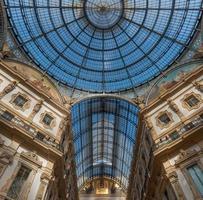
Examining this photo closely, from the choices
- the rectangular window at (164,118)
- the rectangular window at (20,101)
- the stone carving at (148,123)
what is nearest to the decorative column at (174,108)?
the rectangular window at (164,118)

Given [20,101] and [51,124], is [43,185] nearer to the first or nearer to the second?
[51,124]

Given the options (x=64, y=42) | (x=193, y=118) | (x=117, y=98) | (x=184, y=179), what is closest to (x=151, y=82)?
(x=117, y=98)

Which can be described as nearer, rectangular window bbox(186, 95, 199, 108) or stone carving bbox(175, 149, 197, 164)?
stone carving bbox(175, 149, 197, 164)

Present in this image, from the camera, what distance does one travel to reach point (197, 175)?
61.9 ft

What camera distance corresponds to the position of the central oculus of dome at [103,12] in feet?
117

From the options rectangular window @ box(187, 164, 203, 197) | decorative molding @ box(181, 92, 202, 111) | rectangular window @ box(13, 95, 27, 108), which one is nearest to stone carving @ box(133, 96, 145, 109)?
decorative molding @ box(181, 92, 202, 111)

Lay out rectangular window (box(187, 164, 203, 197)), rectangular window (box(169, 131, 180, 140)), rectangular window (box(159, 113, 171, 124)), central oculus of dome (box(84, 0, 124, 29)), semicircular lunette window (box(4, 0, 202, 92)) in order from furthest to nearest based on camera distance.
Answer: central oculus of dome (box(84, 0, 124, 29)) → semicircular lunette window (box(4, 0, 202, 92)) → rectangular window (box(159, 113, 171, 124)) → rectangular window (box(169, 131, 180, 140)) → rectangular window (box(187, 164, 203, 197))

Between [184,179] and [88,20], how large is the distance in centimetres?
2733

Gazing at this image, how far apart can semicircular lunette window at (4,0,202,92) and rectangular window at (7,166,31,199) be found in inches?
668

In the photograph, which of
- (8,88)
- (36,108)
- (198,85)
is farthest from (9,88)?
(198,85)

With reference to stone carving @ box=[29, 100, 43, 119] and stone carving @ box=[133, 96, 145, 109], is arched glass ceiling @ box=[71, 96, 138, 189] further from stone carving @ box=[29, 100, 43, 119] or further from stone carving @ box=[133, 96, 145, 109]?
stone carving @ box=[29, 100, 43, 119]

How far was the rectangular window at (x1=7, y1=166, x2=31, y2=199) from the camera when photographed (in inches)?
710

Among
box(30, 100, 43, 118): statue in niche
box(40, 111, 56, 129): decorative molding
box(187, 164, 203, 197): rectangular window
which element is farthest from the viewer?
box(40, 111, 56, 129): decorative molding

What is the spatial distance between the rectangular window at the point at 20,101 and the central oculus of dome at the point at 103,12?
1812cm
